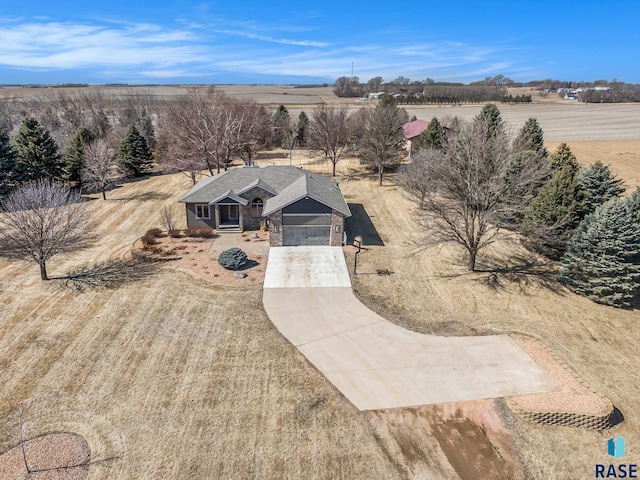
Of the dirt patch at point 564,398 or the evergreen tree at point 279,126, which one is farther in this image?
the evergreen tree at point 279,126

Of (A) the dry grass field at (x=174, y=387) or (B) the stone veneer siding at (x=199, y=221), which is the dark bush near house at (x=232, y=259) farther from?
(B) the stone veneer siding at (x=199, y=221)

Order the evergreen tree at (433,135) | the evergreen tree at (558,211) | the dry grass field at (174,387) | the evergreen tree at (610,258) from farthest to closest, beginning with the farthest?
the evergreen tree at (433,135)
the evergreen tree at (558,211)
the evergreen tree at (610,258)
the dry grass field at (174,387)

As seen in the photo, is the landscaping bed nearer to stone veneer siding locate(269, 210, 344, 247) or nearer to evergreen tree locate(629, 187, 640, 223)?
stone veneer siding locate(269, 210, 344, 247)

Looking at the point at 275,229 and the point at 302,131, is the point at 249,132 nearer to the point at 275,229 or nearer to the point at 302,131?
the point at 302,131

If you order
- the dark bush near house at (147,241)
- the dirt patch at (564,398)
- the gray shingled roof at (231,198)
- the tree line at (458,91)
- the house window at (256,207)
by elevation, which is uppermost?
the tree line at (458,91)

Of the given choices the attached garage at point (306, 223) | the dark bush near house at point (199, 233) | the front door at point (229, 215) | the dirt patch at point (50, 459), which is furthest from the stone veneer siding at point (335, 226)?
A: the dirt patch at point (50, 459)


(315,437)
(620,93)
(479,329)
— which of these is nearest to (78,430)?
(315,437)
